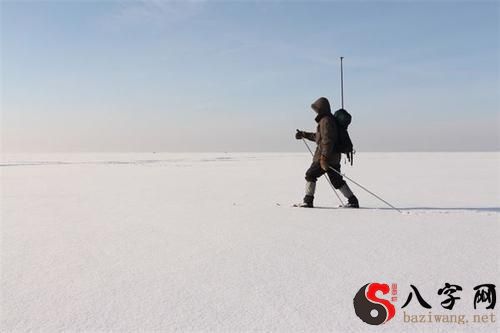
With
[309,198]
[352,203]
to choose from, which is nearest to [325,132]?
[309,198]

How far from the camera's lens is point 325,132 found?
579 cm

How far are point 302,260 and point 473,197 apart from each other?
17.2 ft

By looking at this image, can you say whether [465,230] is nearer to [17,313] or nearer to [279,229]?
[279,229]

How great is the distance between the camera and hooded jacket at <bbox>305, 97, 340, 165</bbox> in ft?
18.9

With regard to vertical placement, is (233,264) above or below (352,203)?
below

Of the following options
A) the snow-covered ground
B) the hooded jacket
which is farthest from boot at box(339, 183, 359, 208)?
the hooded jacket

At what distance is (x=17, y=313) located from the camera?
2.07 metres

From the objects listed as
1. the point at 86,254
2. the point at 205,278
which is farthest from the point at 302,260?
the point at 86,254

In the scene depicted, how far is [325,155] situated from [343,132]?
485 millimetres

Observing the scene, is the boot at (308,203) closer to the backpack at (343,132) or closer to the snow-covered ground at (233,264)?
the snow-covered ground at (233,264)

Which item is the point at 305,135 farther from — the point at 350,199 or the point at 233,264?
the point at 233,264

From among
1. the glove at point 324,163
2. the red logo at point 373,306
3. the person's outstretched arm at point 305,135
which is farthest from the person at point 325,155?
the red logo at point 373,306

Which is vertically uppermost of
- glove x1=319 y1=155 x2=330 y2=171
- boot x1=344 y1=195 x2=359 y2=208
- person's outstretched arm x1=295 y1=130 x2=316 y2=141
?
person's outstretched arm x1=295 y1=130 x2=316 y2=141

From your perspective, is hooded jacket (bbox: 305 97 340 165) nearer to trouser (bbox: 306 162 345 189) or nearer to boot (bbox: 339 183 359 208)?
Result: trouser (bbox: 306 162 345 189)
